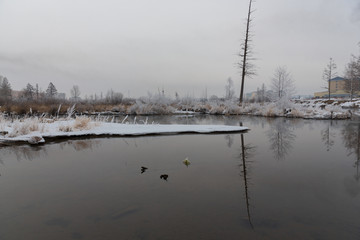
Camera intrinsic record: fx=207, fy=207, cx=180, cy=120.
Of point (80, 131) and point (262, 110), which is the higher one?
point (262, 110)

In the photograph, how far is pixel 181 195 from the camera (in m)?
3.27

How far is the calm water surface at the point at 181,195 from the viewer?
2.38 m

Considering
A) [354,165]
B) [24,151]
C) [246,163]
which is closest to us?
[354,165]

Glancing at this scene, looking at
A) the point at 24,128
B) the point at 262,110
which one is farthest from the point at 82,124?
the point at 262,110

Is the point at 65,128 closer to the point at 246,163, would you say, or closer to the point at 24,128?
the point at 24,128

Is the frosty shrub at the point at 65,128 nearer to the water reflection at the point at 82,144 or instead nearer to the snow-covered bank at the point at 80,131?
the snow-covered bank at the point at 80,131

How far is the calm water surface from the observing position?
2.38 meters

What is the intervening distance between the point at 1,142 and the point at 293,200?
29.9ft

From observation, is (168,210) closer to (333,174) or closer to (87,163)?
(87,163)

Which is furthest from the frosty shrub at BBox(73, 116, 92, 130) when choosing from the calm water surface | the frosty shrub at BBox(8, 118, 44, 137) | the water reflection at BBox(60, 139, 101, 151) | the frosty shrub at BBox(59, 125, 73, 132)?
the calm water surface

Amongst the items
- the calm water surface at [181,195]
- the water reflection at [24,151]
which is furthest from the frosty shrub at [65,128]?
the calm water surface at [181,195]

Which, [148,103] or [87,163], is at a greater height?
[148,103]

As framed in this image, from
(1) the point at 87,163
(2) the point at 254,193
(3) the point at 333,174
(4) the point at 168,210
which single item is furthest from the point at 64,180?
(3) the point at 333,174

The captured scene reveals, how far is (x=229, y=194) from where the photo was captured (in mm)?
3268
